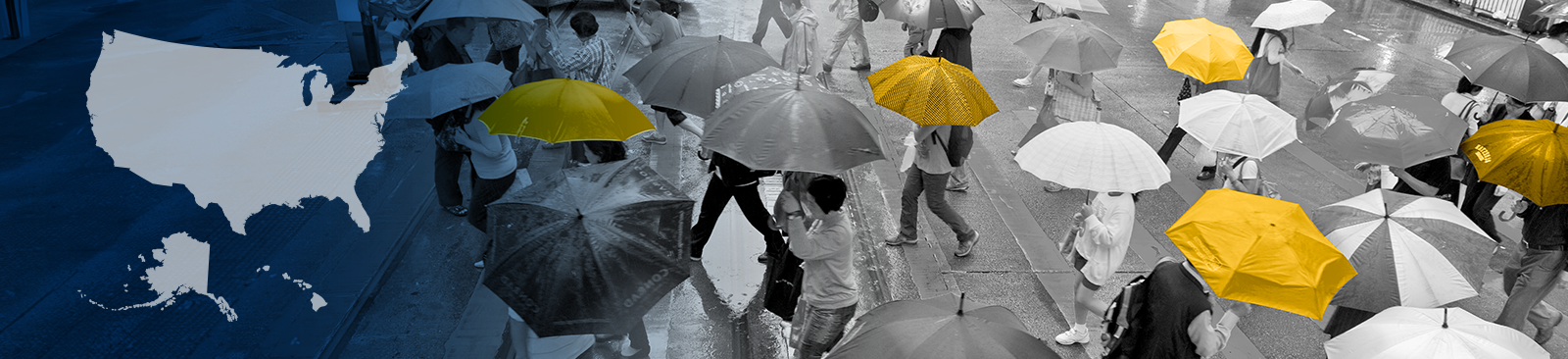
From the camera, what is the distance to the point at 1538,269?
525 centimetres

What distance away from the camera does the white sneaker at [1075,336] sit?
18.6 feet

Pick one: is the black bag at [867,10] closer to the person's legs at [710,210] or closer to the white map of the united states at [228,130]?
the person's legs at [710,210]

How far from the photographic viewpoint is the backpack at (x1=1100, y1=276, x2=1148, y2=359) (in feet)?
13.2

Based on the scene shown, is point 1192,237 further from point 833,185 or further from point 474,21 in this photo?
point 474,21

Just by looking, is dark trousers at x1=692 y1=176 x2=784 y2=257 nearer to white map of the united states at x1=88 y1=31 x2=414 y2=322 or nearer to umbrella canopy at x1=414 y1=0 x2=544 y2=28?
white map of the united states at x1=88 y1=31 x2=414 y2=322

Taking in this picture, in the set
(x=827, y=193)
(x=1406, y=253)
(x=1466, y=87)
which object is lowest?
(x=827, y=193)

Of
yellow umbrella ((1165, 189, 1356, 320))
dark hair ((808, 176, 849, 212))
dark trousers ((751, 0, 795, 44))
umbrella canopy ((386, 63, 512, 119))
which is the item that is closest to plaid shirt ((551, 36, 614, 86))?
umbrella canopy ((386, 63, 512, 119))

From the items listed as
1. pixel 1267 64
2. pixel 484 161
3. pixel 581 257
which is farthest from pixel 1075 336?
pixel 1267 64

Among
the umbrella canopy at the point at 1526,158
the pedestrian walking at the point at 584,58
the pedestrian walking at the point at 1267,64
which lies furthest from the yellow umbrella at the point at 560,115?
the pedestrian walking at the point at 1267,64

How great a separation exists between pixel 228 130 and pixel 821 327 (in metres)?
7.76

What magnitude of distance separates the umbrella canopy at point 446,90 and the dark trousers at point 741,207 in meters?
1.67

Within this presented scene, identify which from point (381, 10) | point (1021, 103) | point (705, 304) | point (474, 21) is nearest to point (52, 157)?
point (381, 10)

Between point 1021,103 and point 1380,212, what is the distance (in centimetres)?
686

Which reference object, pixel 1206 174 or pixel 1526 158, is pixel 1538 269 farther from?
pixel 1206 174
